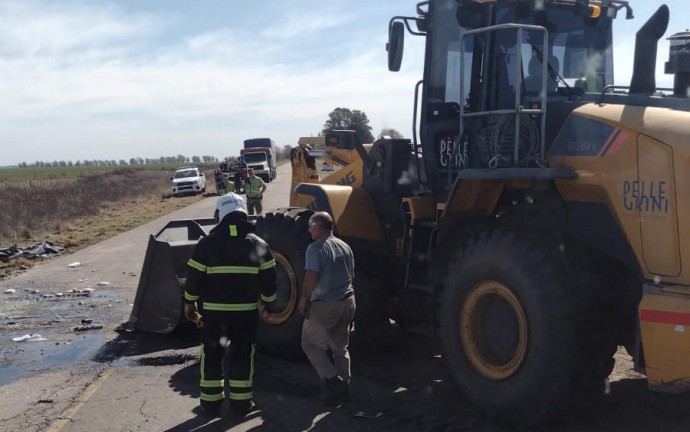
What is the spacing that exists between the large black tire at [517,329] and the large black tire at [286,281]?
1938 millimetres

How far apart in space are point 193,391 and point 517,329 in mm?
2986

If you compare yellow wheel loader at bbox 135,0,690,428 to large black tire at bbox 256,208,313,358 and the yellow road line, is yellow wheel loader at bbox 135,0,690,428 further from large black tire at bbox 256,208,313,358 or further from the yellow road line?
the yellow road line

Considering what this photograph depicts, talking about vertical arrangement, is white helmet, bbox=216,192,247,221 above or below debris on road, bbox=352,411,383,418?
above

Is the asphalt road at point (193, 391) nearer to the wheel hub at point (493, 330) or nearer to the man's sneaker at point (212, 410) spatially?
the man's sneaker at point (212, 410)

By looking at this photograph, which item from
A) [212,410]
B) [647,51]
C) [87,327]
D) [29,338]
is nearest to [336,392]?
[212,410]

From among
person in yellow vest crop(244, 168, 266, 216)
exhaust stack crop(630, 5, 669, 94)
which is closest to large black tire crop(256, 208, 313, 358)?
exhaust stack crop(630, 5, 669, 94)

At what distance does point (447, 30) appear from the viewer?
6477mm

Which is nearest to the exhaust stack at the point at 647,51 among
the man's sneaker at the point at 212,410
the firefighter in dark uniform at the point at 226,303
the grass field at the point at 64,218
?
the firefighter in dark uniform at the point at 226,303

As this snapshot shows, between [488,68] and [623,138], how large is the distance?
168 cm

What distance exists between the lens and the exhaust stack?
535 cm

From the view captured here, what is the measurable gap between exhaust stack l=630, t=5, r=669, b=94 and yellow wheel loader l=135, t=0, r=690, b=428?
11 millimetres

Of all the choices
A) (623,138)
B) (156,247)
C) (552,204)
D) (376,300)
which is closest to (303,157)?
(156,247)

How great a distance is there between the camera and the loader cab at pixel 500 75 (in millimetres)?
5406

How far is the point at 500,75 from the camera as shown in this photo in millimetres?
5918
